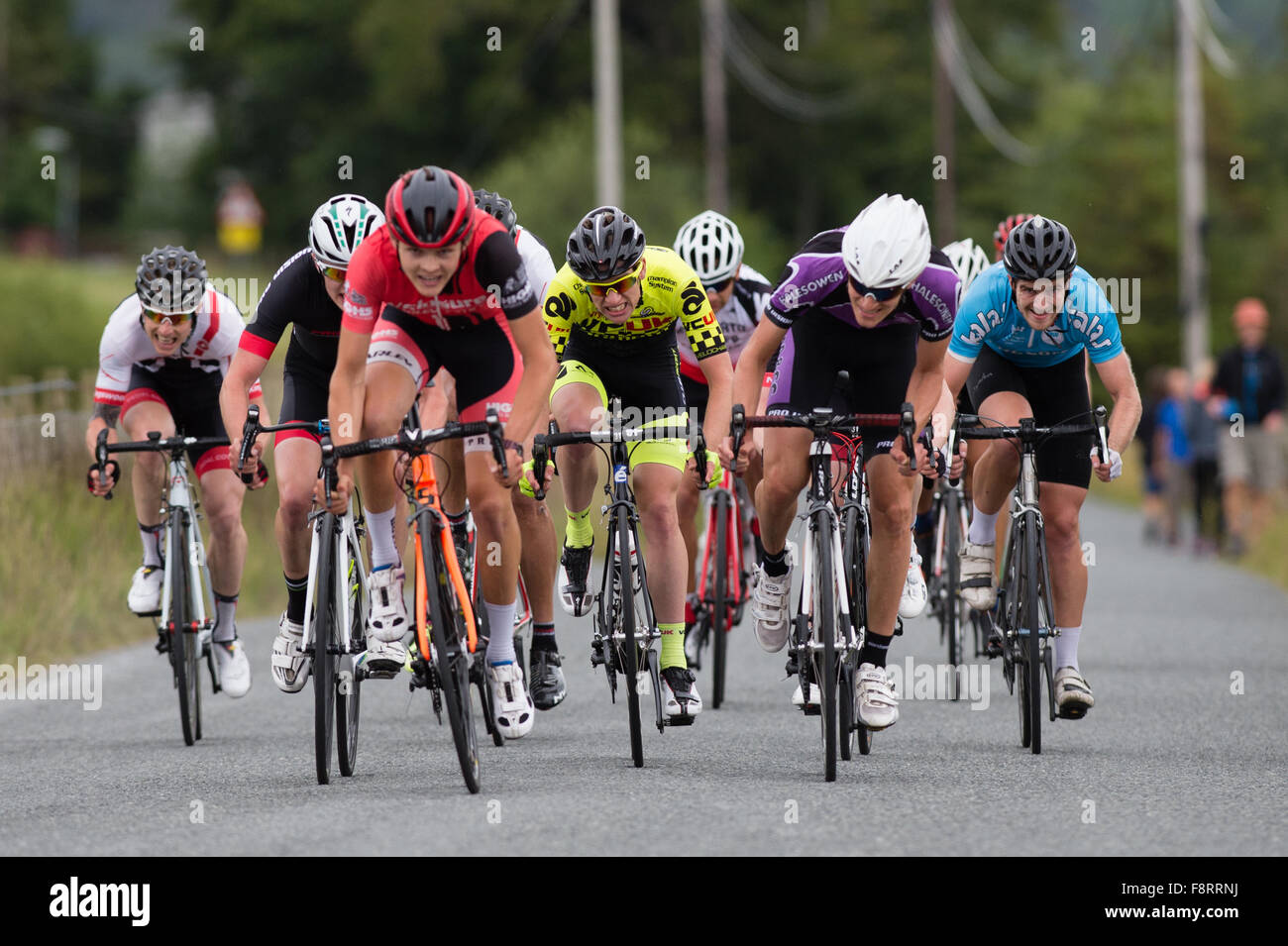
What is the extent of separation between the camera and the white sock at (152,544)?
33.2ft

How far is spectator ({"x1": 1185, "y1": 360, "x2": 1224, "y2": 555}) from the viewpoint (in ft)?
71.7

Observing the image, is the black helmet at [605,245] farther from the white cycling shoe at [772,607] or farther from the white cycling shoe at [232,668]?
the white cycling shoe at [232,668]

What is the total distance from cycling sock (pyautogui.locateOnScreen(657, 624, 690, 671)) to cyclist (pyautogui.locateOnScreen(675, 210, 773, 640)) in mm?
1456

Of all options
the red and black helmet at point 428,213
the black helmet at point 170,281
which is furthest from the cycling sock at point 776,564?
the black helmet at point 170,281

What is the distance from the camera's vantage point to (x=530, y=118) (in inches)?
2258

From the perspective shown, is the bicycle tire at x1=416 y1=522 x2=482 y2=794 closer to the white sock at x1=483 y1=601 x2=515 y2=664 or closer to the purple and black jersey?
the white sock at x1=483 y1=601 x2=515 y2=664

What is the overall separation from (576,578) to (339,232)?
2.02m

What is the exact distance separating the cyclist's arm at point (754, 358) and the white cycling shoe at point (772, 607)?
108 centimetres

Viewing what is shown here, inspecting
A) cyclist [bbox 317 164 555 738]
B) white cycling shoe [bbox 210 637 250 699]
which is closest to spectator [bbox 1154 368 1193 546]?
white cycling shoe [bbox 210 637 250 699]

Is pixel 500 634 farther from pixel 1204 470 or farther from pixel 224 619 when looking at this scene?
pixel 1204 470

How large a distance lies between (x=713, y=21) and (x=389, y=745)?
34.4m
